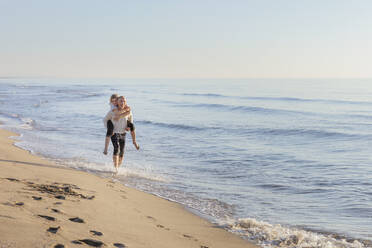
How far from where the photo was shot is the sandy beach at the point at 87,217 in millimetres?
3717

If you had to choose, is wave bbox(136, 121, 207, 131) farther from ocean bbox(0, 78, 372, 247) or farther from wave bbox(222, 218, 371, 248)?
wave bbox(222, 218, 371, 248)

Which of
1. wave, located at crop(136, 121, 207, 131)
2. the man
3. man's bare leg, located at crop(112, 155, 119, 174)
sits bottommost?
wave, located at crop(136, 121, 207, 131)

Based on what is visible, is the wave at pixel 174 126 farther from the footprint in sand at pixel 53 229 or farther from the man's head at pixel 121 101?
the footprint in sand at pixel 53 229

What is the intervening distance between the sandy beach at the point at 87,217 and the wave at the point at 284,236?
0.28 metres

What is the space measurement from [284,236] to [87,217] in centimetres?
281

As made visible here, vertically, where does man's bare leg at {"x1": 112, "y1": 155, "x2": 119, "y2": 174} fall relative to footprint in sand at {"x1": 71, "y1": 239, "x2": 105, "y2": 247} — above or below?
below

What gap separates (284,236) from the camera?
534 cm

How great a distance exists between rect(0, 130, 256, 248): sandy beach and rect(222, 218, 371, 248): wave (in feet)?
0.93

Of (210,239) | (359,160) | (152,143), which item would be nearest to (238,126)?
(152,143)

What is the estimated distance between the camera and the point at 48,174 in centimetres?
724

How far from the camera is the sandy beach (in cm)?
372

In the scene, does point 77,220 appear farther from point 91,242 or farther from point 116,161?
point 116,161

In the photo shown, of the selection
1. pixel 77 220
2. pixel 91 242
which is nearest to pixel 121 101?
pixel 77 220

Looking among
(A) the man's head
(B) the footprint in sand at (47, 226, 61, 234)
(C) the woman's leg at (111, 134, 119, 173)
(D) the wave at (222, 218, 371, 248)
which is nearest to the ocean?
(D) the wave at (222, 218, 371, 248)
